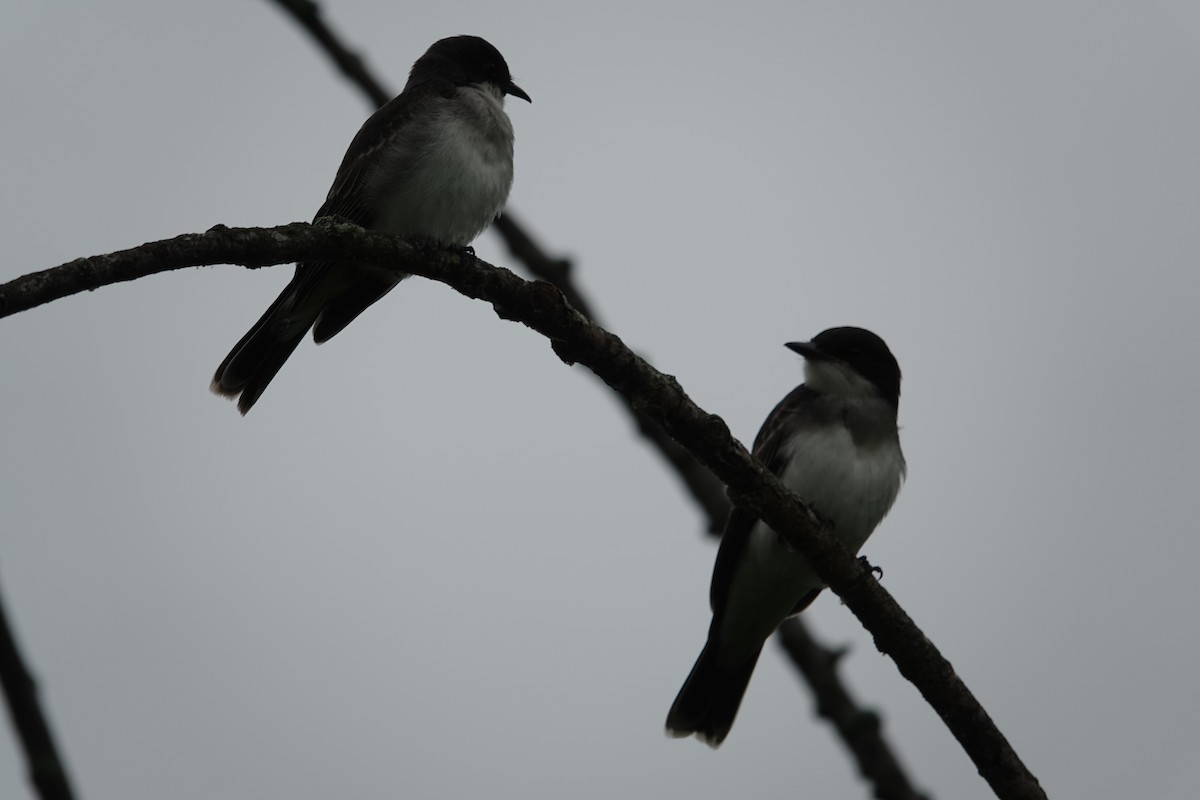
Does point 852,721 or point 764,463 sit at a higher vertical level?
point 764,463

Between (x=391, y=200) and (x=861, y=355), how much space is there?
3.43 metres

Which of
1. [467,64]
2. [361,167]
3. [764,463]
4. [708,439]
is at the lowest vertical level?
[708,439]

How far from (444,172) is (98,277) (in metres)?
4.39

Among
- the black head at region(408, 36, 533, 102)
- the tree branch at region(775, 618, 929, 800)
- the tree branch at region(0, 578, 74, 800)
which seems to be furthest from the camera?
the black head at region(408, 36, 533, 102)

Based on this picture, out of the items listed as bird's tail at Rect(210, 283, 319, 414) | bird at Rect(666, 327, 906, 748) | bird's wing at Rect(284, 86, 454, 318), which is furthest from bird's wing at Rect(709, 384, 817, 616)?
bird's tail at Rect(210, 283, 319, 414)

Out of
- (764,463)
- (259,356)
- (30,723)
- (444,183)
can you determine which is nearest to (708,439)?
(30,723)

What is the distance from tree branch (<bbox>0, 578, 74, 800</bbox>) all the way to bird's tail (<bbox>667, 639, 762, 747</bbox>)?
5.89 metres

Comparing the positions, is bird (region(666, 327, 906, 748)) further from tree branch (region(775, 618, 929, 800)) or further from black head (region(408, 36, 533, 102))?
black head (region(408, 36, 533, 102))

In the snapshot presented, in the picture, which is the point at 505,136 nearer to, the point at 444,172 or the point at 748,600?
the point at 444,172

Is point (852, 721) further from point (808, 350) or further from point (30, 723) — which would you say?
point (30, 723)

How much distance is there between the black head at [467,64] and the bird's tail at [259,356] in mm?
2445

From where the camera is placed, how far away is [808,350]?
29.9ft

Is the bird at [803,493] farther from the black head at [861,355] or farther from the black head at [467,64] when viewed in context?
the black head at [467,64]

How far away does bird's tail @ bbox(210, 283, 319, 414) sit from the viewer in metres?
8.36
